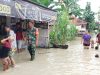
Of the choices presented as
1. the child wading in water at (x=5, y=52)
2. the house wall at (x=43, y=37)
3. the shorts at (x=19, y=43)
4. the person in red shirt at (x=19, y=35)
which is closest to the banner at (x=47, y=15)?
the house wall at (x=43, y=37)

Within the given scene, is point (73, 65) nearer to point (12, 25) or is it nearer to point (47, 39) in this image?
point (12, 25)

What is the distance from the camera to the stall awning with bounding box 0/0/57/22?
42.4 feet

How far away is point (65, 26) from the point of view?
963 inches

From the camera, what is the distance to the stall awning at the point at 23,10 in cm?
1293

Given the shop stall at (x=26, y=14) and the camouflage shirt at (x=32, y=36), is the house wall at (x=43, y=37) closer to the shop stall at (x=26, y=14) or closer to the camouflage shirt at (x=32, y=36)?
the shop stall at (x=26, y=14)

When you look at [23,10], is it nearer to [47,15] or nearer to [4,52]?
[4,52]

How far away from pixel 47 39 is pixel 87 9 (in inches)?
2275

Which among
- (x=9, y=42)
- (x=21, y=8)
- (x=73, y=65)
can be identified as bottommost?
(x=73, y=65)

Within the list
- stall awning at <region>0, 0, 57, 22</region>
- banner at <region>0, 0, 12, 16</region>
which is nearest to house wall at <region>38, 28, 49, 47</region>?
stall awning at <region>0, 0, 57, 22</region>

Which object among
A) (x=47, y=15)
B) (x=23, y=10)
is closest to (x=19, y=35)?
(x=47, y=15)

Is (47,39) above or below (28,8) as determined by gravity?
below

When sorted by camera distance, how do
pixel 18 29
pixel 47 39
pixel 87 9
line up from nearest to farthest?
pixel 18 29, pixel 47 39, pixel 87 9

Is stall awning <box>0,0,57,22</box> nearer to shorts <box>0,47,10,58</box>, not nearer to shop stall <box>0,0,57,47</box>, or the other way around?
shop stall <box>0,0,57,47</box>

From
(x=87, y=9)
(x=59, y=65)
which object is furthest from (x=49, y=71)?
(x=87, y=9)
